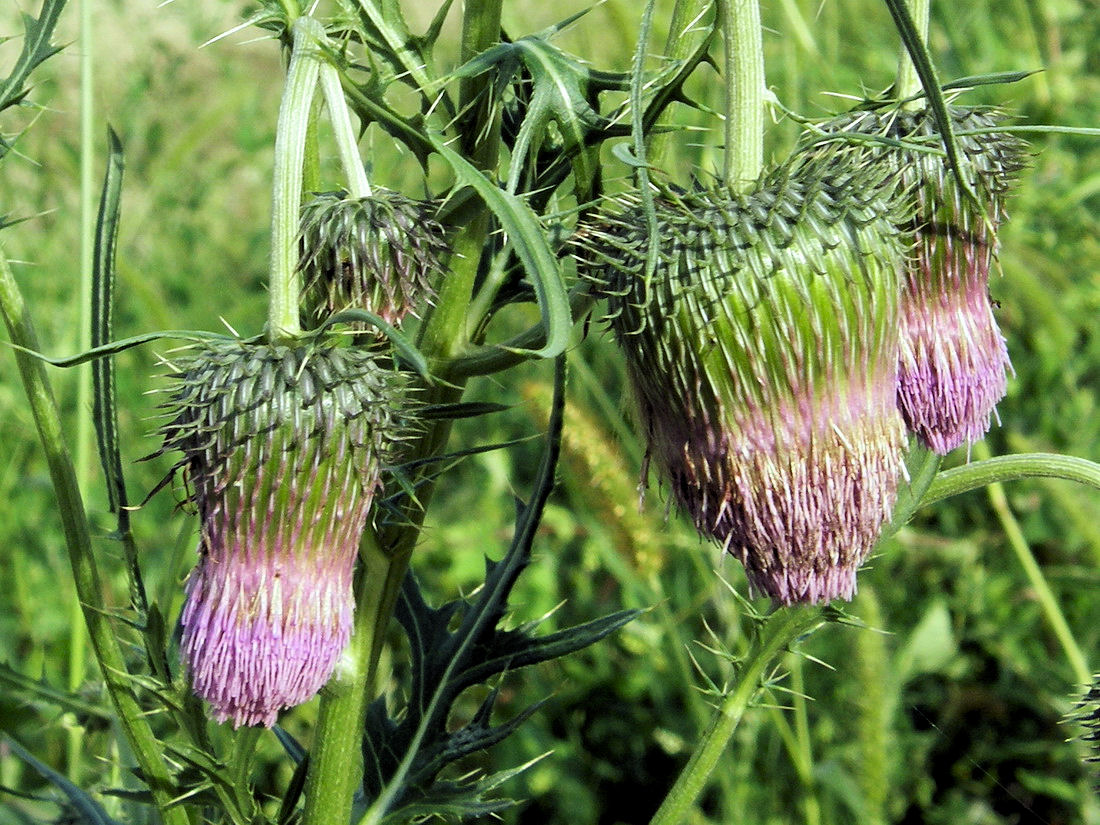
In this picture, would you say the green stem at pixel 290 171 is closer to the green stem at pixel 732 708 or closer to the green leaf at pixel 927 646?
the green stem at pixel 732 708

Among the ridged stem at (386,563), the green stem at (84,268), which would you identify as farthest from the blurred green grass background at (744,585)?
the ridged stem at (386,563)

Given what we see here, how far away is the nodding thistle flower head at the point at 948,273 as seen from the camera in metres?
1.50

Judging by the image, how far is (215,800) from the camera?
65.6 inches

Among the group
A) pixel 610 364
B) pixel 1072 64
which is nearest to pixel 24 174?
pixel 610 364

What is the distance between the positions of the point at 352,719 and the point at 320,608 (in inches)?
12.9

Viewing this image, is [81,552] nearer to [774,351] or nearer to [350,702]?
[350,702]

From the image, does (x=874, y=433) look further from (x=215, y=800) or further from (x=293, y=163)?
(x=215, y=800)

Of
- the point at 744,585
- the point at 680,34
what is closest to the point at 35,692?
the point at 680,34

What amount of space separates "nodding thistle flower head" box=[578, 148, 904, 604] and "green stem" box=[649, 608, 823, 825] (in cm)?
29

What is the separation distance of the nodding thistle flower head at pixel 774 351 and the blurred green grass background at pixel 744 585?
0.90 meters

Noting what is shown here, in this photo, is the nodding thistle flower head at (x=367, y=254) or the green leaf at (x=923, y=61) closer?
the green leaf at (x=923, y=61)

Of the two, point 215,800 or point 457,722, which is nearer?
point 215,800

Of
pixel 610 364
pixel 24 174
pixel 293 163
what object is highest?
pixel 24 174

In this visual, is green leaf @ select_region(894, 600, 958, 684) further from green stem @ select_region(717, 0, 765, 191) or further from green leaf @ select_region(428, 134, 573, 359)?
green leaf @ select_region(428, 134, 573, 359)
